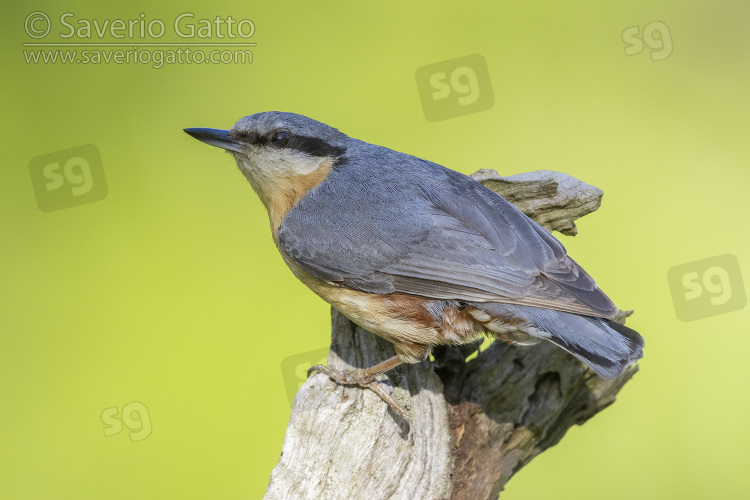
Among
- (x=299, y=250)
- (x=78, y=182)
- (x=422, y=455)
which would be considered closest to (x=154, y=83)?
(x=78, y=182)

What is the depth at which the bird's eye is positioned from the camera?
2742 mm

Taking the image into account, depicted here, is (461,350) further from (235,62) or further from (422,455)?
(235,62)

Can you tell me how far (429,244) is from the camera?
252 centimetres

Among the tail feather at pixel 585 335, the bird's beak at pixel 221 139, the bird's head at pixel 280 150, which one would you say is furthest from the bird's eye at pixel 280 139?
the tail feather at pixel 585 335

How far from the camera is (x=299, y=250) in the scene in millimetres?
2662

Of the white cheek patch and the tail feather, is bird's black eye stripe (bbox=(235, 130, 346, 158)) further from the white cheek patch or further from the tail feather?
the tail feather

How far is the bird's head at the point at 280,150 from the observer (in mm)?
2734

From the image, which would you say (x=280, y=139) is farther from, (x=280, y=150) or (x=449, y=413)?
(x=449, y=413)

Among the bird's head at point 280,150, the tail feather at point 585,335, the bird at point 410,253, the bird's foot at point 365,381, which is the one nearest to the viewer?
the tail feather at point 585,335

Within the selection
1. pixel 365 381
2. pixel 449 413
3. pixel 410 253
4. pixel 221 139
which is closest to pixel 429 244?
pixel 410 253

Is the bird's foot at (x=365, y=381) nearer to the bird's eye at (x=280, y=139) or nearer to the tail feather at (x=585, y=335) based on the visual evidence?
the tail feather at (x=585, y=335)

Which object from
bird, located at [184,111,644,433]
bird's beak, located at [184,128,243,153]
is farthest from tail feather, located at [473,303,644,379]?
bird's beak, located at [184,128,243,153]

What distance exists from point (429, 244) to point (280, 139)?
0.72 m

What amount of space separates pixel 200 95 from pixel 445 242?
180cm
